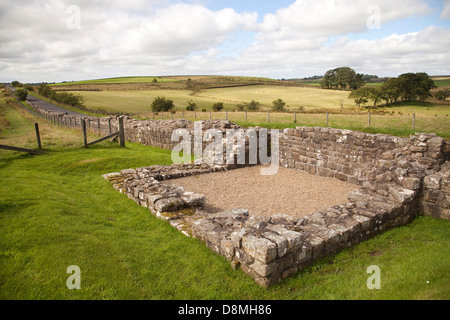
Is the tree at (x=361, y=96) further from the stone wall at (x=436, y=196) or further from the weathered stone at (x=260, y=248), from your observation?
the weathered stone at (x=260, y=248)

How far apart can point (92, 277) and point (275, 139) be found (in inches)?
399

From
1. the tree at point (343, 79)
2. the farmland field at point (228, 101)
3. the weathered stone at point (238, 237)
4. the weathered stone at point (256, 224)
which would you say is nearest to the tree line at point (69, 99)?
the farmland field at point (228, 101)

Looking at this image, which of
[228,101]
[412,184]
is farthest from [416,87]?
[412,184]

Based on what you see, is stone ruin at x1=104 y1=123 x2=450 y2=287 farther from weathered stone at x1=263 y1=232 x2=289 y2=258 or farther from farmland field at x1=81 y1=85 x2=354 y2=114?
farmland field at x1=81 y1=85 x2=354 y2=114

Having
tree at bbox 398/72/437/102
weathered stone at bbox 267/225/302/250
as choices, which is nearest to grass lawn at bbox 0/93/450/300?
weathered stone at bbox 267/225/302/250

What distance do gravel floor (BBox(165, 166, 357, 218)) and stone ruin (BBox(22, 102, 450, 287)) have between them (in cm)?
55

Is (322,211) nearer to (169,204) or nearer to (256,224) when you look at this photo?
(256,224)

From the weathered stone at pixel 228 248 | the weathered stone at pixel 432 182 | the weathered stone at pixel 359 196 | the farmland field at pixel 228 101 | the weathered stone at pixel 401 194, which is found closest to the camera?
the weathered stone at pixel 228 248

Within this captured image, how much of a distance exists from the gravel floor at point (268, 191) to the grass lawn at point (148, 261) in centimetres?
227

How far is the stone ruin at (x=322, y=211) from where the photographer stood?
4898mm

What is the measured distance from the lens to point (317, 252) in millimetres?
5223

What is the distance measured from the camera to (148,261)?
507 cm
